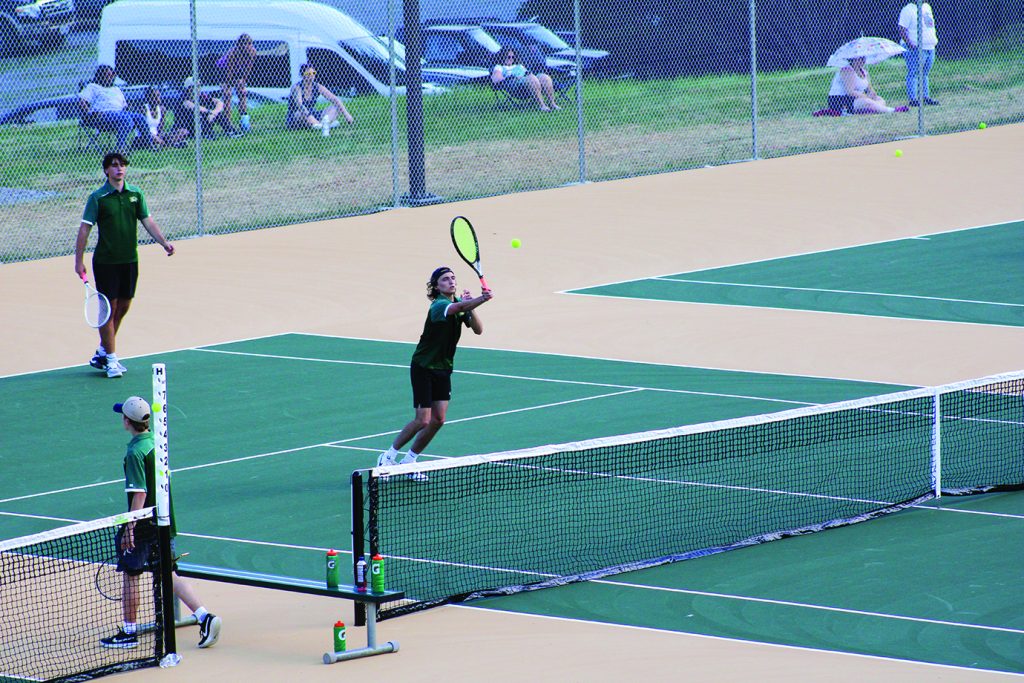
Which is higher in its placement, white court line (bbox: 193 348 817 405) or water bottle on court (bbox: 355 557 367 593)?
white court line (bbox: 193 348 817 405)

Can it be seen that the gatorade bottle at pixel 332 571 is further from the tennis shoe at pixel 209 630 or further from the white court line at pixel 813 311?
the white court line at pixel 813 311

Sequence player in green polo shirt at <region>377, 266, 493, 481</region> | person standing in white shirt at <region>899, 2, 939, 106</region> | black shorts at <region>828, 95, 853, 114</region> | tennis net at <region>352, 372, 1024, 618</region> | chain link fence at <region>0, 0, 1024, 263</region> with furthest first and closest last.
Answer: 1. black shorts at <region>828, 95, 853, 114</region>
2. person standing in white shirt at <region>899, 2, 939, 106</region>
3. chain link fence at <region>0, 0, 1024, 263</region>
4. player in green polo shirt at <region>377, 266, 493, 481</region>
5. tennis net at <region>352, 372, 1024, 618</region>

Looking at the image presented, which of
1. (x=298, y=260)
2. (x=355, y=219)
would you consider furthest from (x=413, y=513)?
(x=355, y=219)

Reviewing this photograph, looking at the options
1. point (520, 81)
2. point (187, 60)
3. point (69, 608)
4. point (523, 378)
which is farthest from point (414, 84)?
point (69, 608)

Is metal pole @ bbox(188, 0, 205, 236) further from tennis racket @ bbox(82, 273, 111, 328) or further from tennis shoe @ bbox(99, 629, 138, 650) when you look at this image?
tennis shoe @ bbox(99, 629, 138, 650)

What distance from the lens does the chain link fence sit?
926 inches

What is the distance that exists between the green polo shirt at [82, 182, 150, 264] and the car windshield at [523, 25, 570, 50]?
12.5 metres

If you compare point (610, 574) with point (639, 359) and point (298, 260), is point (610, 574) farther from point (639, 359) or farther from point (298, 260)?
point (298, 260)

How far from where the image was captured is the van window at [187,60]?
24.1 metres

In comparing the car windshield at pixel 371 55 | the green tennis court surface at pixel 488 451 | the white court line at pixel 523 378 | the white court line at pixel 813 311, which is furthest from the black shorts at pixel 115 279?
the car windshield at pixel 371 55

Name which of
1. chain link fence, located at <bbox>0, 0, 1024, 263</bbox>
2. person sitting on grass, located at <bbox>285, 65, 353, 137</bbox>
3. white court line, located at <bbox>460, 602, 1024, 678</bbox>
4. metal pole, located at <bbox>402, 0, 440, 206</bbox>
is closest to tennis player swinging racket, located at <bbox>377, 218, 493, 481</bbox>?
white court line, located at <bbox>460, 602, 1024, 678</bbox>

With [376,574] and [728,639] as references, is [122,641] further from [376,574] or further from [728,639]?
[728,639]

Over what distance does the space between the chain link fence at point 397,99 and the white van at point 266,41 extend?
1.1 inches

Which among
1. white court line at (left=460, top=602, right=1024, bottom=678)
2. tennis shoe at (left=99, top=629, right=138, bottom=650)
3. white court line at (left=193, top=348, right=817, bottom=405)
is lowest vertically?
white court line at (left=460, top=602, right=1024, bottom=678)
